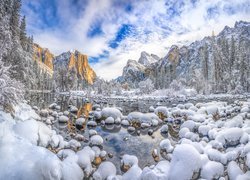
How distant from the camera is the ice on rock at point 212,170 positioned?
6.77 metres

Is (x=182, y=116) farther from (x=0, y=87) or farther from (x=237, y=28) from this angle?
(x=237, y=28)

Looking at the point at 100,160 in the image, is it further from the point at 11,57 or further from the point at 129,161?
the point at 11,57

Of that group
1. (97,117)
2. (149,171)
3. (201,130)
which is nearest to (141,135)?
(201,130)

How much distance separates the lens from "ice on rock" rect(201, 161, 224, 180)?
22.2 ft

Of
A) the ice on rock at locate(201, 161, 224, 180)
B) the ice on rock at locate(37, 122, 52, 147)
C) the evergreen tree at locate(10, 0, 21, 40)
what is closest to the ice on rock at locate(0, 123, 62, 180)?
the ice on rock at locate(37, 122, 52, 147)

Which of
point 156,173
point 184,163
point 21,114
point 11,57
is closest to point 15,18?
point 11,57

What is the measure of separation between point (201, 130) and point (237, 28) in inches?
7667

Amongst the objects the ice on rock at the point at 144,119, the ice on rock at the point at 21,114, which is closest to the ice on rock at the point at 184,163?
the ice on rock at the point at 21,114

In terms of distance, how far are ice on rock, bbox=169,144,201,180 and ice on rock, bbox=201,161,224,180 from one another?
0.72ft

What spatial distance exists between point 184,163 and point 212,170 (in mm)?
935

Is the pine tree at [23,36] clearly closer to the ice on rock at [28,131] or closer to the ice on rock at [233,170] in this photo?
the ice on rock at [28,131]

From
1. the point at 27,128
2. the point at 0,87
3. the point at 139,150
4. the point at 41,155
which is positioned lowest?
the point at 139,150

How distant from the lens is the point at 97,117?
18.0 metres

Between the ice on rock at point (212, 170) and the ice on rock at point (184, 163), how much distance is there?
0.22 m
